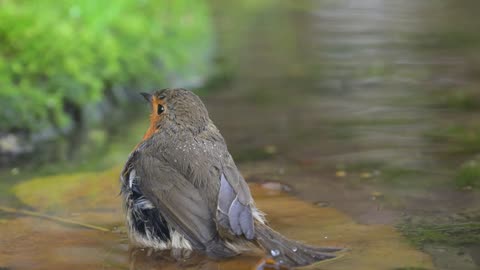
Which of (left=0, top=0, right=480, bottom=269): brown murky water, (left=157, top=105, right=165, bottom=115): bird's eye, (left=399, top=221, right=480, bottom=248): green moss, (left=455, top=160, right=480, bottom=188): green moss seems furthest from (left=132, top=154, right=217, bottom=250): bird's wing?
(left=455, top=160, right=480, bottom=188): green moss

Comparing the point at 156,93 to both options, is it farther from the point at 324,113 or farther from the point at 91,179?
the point at 324,113

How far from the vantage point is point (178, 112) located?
501 centimetres

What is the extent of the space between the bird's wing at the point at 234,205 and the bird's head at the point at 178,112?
16.4 inches

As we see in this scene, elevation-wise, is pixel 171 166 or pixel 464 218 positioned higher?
pixel 171 166

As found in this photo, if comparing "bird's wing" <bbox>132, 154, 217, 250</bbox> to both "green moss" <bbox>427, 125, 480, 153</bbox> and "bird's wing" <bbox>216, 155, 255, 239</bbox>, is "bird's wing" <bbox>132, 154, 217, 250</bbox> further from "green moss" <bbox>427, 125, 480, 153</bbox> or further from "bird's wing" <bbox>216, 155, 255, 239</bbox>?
"green moss" <bbox>427, 125, 480, 153</bbox>

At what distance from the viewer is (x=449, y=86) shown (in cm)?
888

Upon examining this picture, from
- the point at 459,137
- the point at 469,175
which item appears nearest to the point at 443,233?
the point at 469,175

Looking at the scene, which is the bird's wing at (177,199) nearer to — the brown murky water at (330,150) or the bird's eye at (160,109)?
the brown murky water at (330,150)

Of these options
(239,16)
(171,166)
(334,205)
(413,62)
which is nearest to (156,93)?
(171,166)

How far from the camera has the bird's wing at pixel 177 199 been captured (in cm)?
428

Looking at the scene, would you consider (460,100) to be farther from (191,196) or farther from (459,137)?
(191,196)

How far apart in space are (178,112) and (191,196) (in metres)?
0.73

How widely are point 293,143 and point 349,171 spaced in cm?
95

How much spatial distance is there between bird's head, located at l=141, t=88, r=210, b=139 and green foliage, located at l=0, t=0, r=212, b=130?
7.20ft
